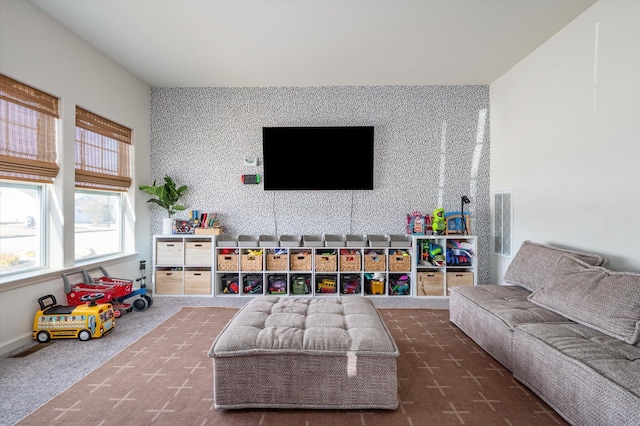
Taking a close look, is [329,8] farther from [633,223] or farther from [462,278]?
[462,278]

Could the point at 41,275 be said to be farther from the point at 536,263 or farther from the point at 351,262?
the point at 536,263

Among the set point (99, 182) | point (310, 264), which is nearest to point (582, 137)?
point (310, 264)

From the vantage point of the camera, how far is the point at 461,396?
6.21 feet

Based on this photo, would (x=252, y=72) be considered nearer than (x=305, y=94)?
Yes

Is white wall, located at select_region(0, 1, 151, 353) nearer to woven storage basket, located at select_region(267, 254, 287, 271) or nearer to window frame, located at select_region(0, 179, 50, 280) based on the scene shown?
window frame, located at select_region(0, 179, 50, 280)

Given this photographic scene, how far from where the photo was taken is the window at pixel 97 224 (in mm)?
3412

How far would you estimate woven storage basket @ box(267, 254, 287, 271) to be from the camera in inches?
159

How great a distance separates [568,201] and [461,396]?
2.13m

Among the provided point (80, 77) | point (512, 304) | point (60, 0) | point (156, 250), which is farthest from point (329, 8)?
point (156, 250)

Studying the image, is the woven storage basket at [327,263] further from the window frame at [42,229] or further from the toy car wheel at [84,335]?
the window frame at [42,229]

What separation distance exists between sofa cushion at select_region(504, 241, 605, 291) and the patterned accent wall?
146 centimetres

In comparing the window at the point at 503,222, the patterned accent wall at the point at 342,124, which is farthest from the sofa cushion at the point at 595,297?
the patterned accent wall at the point at 342,124

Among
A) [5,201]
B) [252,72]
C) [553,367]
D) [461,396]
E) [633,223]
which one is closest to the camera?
[553,367]

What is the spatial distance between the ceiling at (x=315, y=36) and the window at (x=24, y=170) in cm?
84
